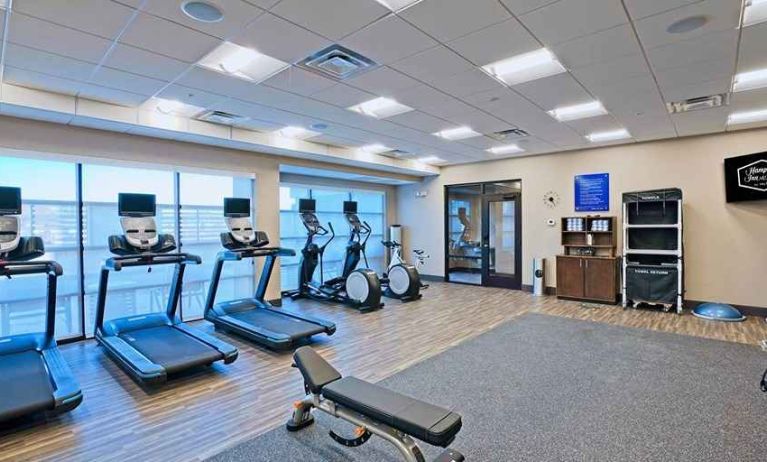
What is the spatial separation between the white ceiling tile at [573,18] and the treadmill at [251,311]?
405 cm

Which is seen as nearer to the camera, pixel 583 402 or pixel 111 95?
pixel 583 402

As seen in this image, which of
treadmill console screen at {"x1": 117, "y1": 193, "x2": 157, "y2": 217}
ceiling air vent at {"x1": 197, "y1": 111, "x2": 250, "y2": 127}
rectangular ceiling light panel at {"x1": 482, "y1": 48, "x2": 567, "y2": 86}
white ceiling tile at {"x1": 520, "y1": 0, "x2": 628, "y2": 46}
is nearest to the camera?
white ceiling tile at {"x1": 520, "y1": 0, "x2": 628, "y2": 46}

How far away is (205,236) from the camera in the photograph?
6.62 metres

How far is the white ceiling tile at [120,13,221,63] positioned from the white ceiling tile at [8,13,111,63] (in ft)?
0.97

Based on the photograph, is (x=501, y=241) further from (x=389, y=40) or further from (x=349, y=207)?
(x=389, y=40)

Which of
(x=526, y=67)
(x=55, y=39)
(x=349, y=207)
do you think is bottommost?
(x=349, y=207)

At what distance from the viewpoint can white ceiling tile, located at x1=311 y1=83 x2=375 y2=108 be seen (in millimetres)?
4438

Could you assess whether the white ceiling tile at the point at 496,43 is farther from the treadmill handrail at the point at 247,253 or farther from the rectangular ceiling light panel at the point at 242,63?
the treadmill handrail at the point at 247,253

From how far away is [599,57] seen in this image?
3.63 meters

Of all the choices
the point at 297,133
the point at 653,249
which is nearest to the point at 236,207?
the point at 297,133

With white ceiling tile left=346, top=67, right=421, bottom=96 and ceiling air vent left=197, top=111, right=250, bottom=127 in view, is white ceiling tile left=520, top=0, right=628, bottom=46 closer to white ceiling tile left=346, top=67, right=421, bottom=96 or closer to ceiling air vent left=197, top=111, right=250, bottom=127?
white ceiling tile left=346, top=67, right=421, bottom=96

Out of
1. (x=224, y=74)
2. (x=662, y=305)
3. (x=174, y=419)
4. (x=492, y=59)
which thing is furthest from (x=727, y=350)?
(x=224, y=74)

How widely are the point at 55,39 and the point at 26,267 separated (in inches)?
82.8

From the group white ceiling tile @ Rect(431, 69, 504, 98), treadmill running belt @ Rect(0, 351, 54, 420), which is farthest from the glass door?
treadmill running belt @ Rect(0, 351, 54, 420)
